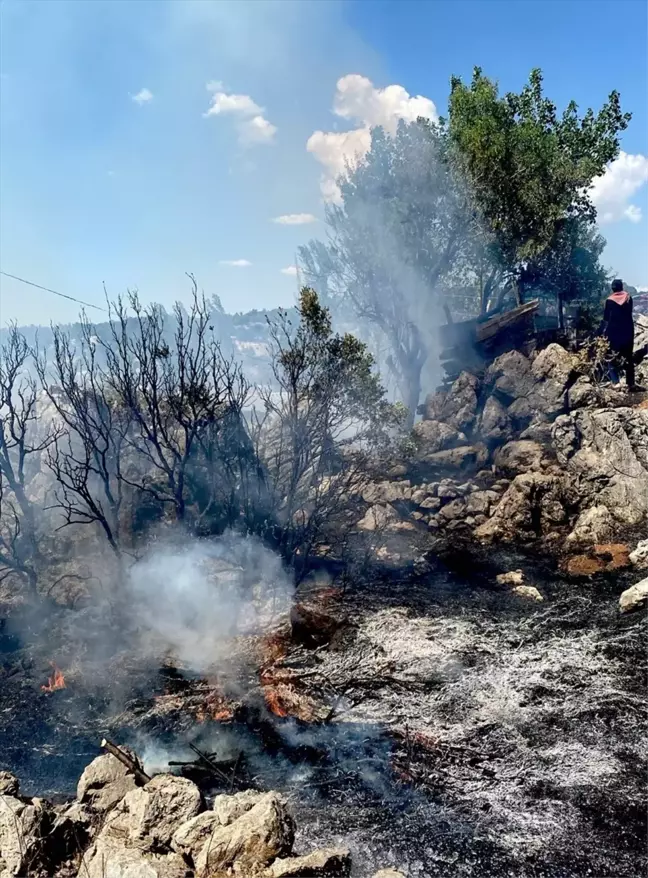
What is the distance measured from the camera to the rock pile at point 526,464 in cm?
1426

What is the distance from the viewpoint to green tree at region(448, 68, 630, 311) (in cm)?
2278

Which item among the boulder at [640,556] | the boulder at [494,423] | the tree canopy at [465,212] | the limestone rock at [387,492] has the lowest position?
the boulder at [640,556]

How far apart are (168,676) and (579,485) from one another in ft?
38.7

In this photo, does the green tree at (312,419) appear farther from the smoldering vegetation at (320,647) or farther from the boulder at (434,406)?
the boulder at (434,406)

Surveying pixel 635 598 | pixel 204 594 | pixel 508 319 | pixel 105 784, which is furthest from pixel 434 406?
pixel 105 784

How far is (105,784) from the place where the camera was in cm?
627

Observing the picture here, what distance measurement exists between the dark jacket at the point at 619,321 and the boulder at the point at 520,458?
165 inches

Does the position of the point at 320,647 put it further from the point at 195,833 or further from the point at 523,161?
the point at 523,161

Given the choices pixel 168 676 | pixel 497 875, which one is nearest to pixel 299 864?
pixel 497 875

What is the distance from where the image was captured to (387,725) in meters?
7.54

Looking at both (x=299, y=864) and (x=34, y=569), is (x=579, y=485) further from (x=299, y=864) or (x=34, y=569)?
(x=34, y=569)

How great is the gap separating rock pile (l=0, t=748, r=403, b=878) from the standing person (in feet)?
56.2

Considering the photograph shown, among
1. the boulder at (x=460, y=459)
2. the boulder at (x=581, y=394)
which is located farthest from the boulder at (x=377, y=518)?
the boulder at (x=581, y=394)

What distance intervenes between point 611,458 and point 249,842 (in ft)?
44.7
